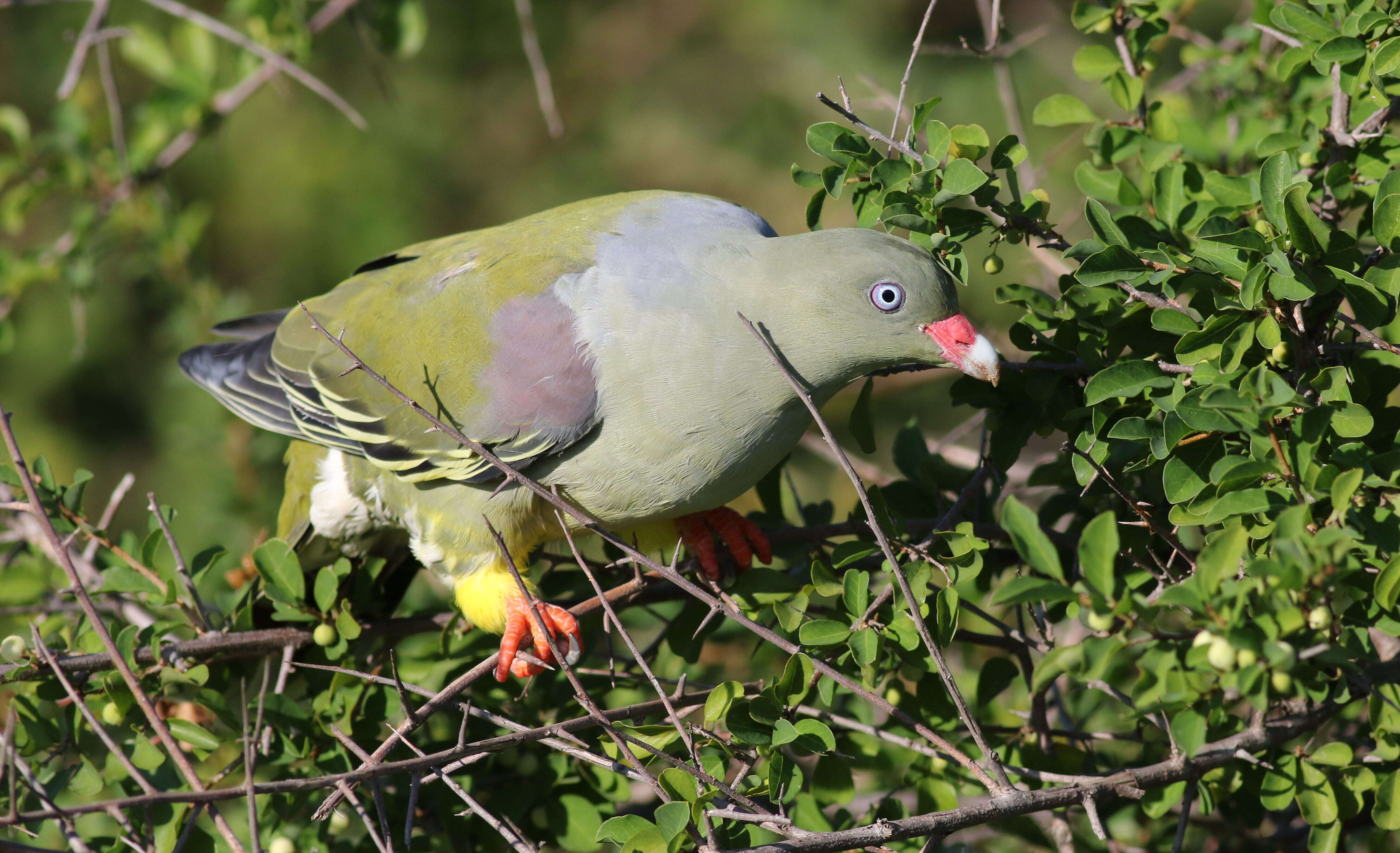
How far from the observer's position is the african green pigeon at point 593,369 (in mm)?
2545

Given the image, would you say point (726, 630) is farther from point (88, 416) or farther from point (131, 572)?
point (88, 416)

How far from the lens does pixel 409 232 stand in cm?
627

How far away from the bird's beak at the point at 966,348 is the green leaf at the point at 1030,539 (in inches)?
29.9

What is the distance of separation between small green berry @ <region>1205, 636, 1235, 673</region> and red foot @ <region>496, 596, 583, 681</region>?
4.81 feet

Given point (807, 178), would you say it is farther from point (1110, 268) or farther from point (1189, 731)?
point (1189, 731)

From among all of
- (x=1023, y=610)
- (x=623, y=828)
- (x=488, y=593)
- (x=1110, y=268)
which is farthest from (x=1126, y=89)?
(x=488, y=593)

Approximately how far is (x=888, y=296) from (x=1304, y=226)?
0.89m

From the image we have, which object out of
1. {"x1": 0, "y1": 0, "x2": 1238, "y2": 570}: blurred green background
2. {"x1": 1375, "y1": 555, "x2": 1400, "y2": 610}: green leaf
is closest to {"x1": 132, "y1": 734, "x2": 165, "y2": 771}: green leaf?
{"x1": 1375, "y1": 555, "x2": 1400, "y2": 610}: green leaf

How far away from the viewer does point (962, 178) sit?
2018 mm

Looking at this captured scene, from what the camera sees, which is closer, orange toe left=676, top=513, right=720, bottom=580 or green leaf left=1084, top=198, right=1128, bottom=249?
green leaf left=1084, top=198, right=1128, bottom=249

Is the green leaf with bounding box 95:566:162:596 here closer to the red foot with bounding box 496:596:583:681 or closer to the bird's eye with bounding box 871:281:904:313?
the red foot with bounding box 496:596:583:681

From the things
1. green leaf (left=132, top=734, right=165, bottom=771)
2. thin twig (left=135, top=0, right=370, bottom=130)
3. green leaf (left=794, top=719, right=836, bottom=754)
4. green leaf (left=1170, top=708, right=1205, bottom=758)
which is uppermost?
thin twig (left=135, top=0, right=370, bottom=130)

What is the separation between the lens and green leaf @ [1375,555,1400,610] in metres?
1.63

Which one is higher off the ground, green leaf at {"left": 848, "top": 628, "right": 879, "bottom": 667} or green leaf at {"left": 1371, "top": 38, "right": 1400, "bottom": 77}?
green leaf at {"left": 1371, "top": 38, "right": 1400, "bottom": 77}
